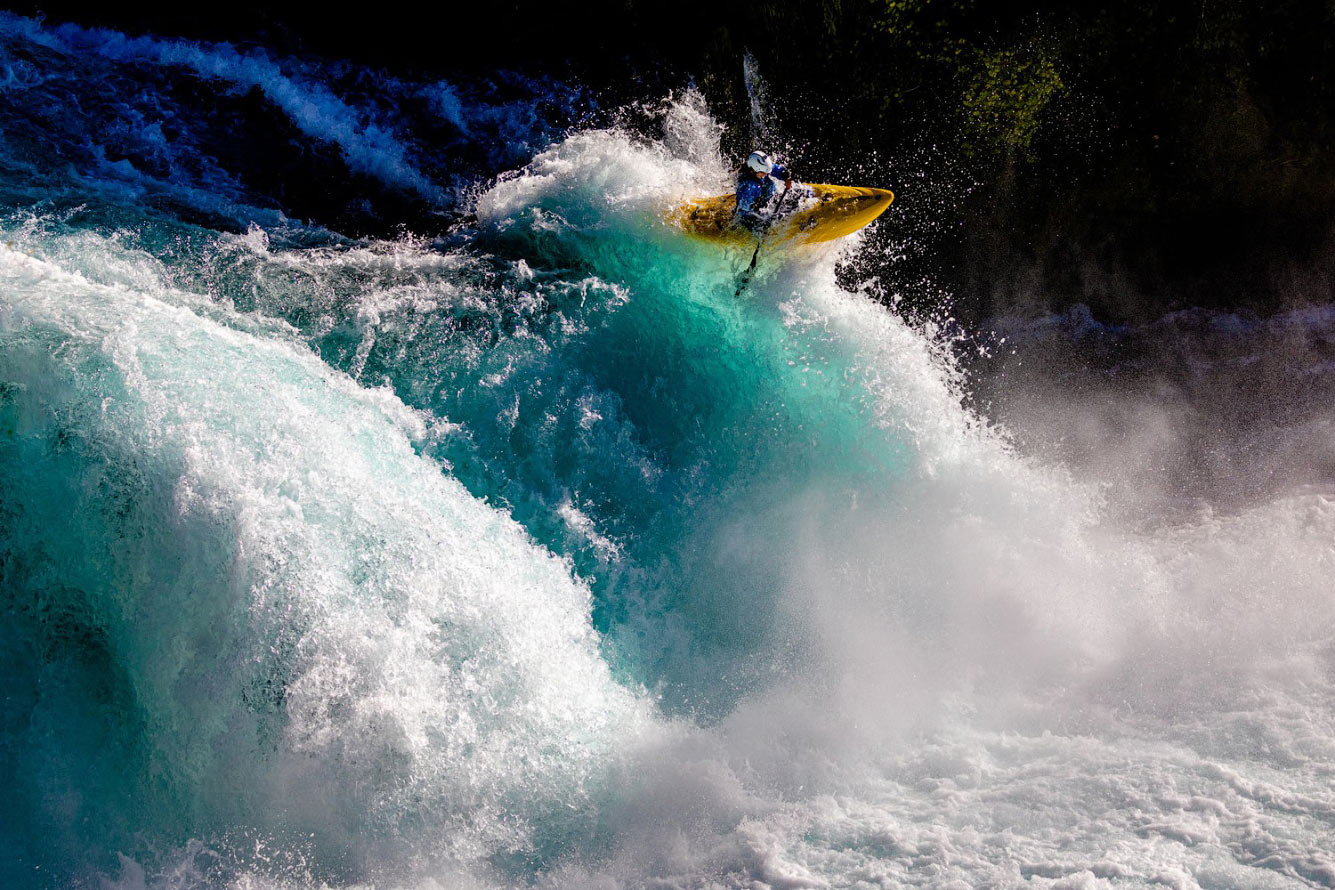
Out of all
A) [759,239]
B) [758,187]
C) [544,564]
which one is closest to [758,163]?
[758,187]

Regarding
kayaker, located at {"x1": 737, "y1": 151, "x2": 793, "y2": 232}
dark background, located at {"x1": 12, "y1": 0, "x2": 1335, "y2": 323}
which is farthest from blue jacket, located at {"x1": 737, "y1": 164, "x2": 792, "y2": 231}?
dark background, located at {"x1": 12, "y1": 0, "x2": 1335, "y2": 323}

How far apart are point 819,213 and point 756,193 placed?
0.57 metres

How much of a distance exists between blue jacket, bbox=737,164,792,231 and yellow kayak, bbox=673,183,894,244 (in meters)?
0.12

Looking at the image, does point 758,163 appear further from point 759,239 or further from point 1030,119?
point 1030,119

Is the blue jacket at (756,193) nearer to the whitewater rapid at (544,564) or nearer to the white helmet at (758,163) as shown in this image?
the white helmet at (758,163)

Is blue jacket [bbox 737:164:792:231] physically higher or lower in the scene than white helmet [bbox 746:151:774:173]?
lower

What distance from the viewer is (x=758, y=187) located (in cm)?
605

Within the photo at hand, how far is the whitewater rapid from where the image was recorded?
473 centimetres

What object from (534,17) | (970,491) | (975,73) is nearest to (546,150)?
(534,17)

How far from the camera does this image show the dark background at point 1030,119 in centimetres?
670

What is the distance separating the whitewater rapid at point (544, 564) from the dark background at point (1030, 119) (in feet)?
1.83

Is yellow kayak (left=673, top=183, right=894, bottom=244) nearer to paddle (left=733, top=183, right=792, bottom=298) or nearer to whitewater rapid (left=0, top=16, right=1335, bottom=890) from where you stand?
paddle (left=733, top=183, right=792, bottom=298)

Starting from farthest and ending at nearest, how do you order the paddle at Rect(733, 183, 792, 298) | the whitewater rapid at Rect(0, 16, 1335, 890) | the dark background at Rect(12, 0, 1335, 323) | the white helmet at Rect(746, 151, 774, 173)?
1. the dark background at Rect(12, 0, 1335, 323)
2. the paddle at Rect(733, 183, 792, 298)
3. the white helmet at Rect(746, 151, 774, 173)
4. the whitewater rapid at Rect(0, 16, 1335, 890)

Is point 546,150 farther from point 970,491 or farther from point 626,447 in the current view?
point 970,491
